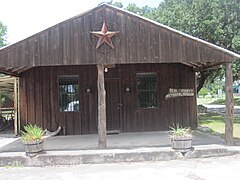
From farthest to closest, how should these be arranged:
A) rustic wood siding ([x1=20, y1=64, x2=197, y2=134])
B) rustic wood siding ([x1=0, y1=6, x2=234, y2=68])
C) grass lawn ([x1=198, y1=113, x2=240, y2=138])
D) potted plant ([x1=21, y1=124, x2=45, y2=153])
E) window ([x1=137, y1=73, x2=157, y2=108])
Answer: window ([x1=137, y1=73, x2=157, y2=108]) → rustic wood siding ([x1=20, y1=64, x2=197, y2=134]) → grass lawn ([x1=198, y1=113, x2=240, y2=138]) → rustic wood siding ([x1=0, y1=6, x2=234, y2=68]) → potted plant ([x1=21, y1=124, x2=45, y2=153])

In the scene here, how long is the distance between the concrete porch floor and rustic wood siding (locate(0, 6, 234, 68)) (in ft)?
7.74

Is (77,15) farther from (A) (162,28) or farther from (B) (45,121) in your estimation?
(B) (45,121)

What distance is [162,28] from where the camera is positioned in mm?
8883

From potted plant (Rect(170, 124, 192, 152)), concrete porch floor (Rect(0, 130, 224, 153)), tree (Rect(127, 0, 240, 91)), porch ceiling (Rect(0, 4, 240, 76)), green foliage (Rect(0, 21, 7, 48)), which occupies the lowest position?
concrete porch floor (Rect(0, 130, 224, 153))

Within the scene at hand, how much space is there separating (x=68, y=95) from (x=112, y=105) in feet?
5.61

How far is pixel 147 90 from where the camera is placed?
1266cm

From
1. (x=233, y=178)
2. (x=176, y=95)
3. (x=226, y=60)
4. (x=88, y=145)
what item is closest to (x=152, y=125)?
(x=176, y=95)

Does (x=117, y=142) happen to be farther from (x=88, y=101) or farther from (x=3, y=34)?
(x=3, y=34)

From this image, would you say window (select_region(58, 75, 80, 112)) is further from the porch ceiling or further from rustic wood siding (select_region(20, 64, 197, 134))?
the porch ceiling

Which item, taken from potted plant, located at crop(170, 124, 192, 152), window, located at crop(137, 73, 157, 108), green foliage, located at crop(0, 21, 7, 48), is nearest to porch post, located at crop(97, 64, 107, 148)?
potted plant, located at crop(170, 124, 192, 152)

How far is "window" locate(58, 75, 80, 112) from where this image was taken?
12391 mm

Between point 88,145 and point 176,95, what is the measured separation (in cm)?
469

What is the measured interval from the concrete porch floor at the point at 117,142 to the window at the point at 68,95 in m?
1.14

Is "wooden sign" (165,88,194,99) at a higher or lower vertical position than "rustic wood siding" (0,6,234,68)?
lower
